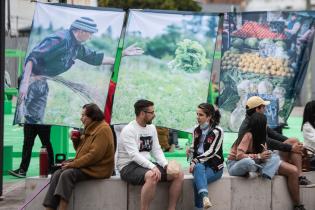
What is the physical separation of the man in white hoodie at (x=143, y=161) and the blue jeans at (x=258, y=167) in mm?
800

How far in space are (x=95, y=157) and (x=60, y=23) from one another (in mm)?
2390

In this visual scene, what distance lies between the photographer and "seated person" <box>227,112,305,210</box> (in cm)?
906

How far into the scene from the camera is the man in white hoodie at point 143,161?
8508 millimetres

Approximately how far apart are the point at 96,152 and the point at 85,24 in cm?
233

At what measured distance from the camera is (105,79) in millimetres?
10234

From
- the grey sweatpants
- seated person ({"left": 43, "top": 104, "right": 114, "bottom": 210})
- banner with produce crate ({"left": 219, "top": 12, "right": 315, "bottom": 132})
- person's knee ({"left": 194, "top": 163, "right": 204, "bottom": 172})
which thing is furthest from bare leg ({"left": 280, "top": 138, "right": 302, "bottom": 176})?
the grey sweatpants

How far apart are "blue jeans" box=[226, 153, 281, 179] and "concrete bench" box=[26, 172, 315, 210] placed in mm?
96

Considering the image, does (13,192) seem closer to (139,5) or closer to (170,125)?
(170,125)

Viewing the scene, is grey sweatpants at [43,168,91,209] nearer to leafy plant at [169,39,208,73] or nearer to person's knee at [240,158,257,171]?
person's knee at [240,158,257,171]

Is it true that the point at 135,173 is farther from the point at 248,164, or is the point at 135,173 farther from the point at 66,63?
the point at 66,63

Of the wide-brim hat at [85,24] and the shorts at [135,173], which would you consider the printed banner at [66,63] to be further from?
the shorts at [135,173]

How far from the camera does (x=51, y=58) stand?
10.1 metres

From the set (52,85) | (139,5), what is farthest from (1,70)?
(139,5)

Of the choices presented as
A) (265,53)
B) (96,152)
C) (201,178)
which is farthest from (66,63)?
(265,53)
